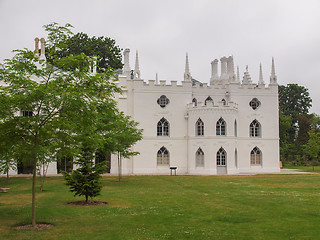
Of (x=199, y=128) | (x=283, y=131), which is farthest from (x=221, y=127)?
(x=283, y=131)

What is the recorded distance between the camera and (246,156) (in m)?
42.4

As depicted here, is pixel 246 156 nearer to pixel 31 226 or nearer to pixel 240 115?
pixel 240 115

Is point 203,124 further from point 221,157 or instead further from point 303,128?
point 303,128

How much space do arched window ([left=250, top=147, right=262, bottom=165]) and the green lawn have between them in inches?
879

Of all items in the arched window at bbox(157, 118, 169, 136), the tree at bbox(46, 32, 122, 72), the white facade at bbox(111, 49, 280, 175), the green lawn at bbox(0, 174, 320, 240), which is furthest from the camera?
the tree at bbox(46, 32, 122, 72)

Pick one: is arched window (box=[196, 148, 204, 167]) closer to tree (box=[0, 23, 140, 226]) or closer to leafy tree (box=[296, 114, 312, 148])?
tree (box=[0, 23, 140, 226])

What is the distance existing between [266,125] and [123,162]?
1647 cm

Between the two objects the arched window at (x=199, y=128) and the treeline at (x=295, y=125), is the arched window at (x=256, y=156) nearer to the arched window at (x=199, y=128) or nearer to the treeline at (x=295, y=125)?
the arched window at (x=199, y=128)

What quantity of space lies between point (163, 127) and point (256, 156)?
35.8ft

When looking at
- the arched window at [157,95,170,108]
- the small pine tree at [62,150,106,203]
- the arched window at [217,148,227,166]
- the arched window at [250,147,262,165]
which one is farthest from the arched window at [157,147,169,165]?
the small pine tree at [62,150,106,203]

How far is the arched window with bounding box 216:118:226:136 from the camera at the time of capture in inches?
1547

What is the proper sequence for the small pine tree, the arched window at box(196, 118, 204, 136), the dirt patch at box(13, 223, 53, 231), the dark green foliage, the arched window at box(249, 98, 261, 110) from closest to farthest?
the dirt patch at box(13, 223, 53, 231), the small pine tree, the arched window at box(196, 118, 204, 136), the arched window at box(249, 98, 261, 110), the dark green foliage

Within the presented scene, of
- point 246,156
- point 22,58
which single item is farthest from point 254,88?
point 22,58

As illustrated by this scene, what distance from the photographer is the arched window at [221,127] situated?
39.3 m
